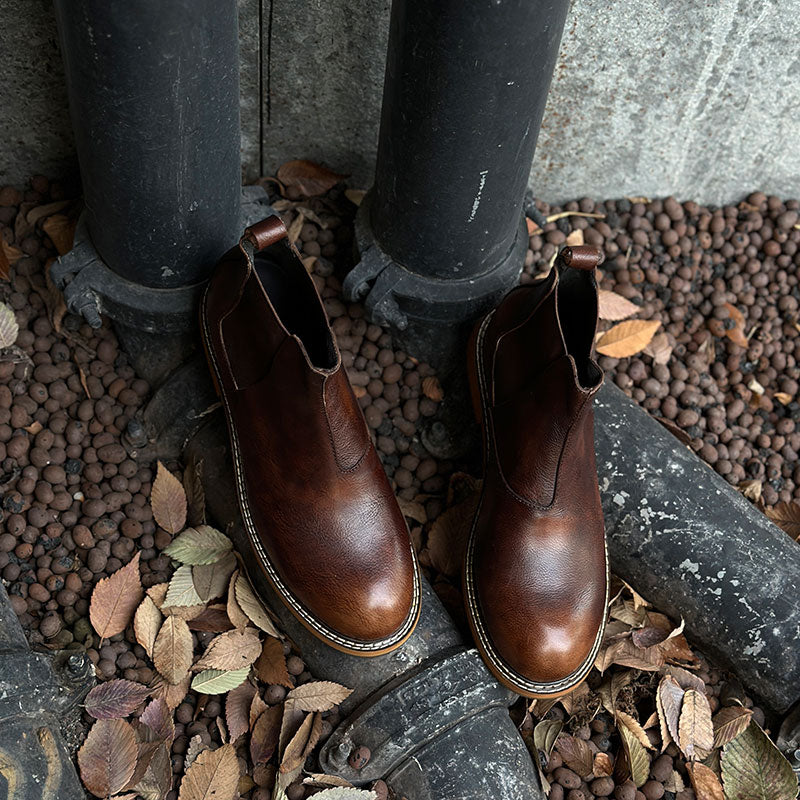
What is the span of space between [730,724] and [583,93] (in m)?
1.12

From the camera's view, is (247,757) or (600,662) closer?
(247,757)

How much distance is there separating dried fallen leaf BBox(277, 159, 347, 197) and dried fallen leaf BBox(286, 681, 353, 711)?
0.88 metres

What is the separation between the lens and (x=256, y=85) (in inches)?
67.8

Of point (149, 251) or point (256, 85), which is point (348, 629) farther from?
point (256, 85)

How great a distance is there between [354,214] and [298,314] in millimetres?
399

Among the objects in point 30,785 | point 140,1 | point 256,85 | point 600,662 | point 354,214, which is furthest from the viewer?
point 354,214

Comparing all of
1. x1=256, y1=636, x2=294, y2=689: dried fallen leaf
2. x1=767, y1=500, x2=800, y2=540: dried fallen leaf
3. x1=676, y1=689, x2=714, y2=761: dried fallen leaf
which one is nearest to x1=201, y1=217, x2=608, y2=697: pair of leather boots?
x1=256, y1=636, x2=294, y2=689: dried fallen leaf

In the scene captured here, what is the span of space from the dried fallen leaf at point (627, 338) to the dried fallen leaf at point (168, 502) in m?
0.83

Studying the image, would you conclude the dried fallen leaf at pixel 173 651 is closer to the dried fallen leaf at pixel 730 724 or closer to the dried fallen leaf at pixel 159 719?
the dried fallen leaf at pixel 159 719

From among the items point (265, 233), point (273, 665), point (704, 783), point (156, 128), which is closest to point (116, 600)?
point (273, 665)

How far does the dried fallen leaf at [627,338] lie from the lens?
1891 mm

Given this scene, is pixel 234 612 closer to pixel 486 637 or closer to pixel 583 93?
pixel 486 637

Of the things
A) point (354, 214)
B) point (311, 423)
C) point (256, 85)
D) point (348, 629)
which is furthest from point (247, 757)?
point (256, 85)

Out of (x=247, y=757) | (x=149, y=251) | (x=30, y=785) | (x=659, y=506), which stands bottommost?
(x=247, y=757)
